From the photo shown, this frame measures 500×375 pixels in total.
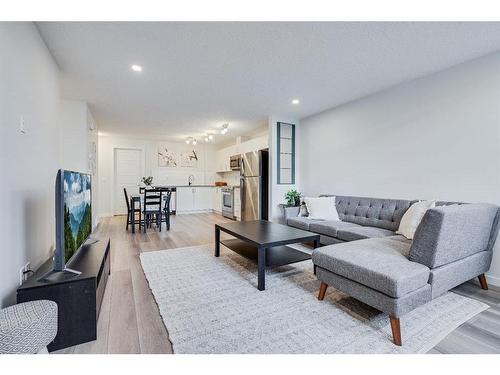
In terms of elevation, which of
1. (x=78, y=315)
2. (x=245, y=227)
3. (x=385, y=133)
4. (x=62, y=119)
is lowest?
(x=78, y=315)

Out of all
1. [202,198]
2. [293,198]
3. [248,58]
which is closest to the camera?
[248,58]

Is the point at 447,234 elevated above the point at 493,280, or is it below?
above

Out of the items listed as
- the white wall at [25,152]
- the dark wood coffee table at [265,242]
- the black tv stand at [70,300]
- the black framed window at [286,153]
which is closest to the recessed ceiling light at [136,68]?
the white wall at [25,152]

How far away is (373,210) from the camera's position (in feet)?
11.1

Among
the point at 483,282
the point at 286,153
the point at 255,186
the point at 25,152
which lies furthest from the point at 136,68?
the point at 483,282

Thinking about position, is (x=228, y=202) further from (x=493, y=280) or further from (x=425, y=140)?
(x=493, y=280)

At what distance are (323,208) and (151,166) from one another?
581cm

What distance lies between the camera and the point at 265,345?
1462mm

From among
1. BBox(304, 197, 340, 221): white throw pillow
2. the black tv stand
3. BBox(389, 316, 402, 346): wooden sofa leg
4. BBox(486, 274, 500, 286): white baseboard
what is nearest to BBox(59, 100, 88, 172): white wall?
the black tv stand

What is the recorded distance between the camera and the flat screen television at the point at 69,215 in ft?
4.91

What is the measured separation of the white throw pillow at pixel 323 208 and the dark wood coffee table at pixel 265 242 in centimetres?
93
